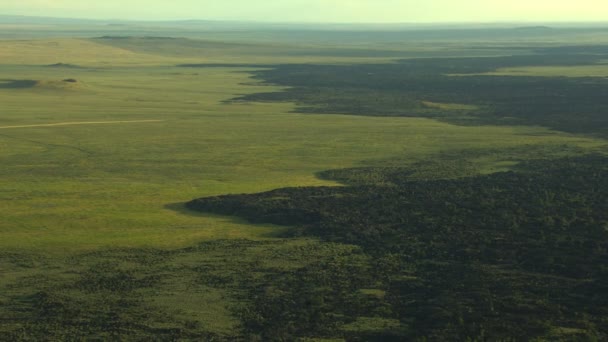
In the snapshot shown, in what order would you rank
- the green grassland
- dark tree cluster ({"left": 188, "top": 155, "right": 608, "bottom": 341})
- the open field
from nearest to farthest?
dark tree cluster ({"left": 188, "top": 155, "right": 608, "bottom": 341}) < the green grassland < the open field

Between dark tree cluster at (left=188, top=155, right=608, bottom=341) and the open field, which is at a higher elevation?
dark tree cluster at (left=188, top=155, right=608, bottom=341)

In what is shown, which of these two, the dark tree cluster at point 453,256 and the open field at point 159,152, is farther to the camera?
the open field at point 159,152

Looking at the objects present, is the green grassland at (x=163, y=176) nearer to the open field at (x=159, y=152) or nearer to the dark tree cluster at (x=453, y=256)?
the open field at (x=159, y=152)

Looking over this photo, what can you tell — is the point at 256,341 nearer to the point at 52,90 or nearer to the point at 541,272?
the point at 541,272

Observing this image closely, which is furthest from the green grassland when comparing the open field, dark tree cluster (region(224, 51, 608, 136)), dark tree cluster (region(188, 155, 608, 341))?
dark tree cluster (region(224, 51, 608, 136))

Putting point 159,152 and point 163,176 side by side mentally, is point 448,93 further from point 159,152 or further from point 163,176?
point 163,176

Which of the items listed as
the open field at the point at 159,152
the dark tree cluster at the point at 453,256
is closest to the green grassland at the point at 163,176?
the open field at the point at 159,152

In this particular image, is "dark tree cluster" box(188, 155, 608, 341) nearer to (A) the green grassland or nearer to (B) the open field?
(A) the green grassland

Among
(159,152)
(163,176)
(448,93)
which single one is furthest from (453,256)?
(448,93)
